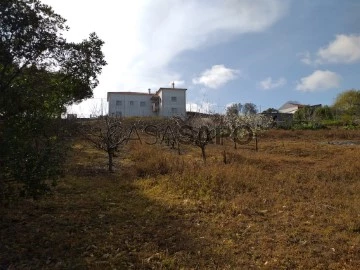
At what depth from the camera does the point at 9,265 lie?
454 cm

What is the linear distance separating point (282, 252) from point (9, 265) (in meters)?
3.61

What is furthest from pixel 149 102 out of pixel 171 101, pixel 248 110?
pixel 248 110

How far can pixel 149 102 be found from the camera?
4788cm

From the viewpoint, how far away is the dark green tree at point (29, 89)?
5.04m

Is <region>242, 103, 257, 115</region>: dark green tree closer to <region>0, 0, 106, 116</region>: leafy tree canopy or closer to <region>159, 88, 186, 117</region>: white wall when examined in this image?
<region>159, 88, 186, 117</region>: white wall

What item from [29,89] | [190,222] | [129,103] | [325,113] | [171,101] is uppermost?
[171,101]

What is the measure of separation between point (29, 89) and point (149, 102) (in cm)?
4278

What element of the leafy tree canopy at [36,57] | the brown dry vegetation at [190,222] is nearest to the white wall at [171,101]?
the brown dry vegetation at [190,222]

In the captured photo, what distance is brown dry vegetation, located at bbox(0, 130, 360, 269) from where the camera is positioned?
183 inches

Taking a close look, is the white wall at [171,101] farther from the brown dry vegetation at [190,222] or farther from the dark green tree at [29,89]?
the dark green tree at [29,89]

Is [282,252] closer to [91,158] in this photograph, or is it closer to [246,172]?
[246,172]

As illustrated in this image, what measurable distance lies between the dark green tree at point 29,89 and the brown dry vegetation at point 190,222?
3.29 feet

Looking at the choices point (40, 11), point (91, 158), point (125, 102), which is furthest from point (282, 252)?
point (125, 102)

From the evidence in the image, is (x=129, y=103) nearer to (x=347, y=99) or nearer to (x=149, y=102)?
(x=149, y=102)
